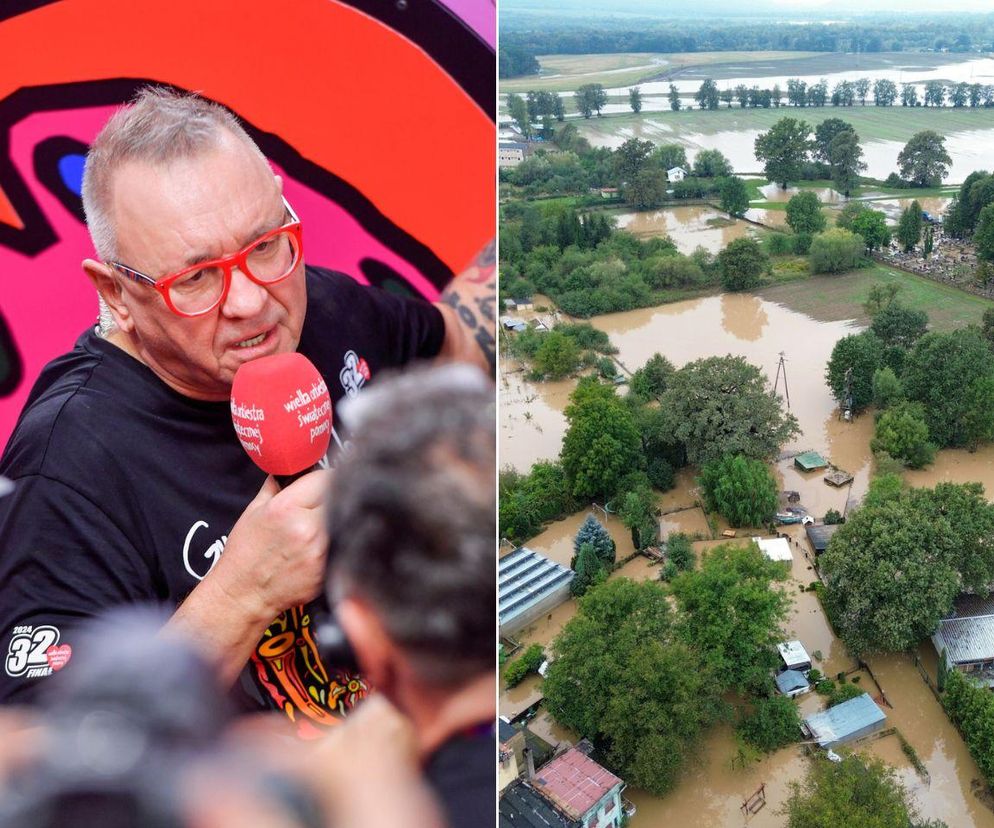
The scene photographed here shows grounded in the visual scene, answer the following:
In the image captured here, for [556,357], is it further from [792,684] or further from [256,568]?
[256,568]

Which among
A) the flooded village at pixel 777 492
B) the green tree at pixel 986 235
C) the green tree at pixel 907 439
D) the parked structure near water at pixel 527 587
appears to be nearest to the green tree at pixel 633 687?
the flooded village at pixel 777 492

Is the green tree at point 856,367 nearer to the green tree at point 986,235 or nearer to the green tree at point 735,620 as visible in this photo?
the green tree at point 735,620

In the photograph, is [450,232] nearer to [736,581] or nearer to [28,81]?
[28,81]

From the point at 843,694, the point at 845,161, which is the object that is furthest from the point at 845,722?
the point at 845,161

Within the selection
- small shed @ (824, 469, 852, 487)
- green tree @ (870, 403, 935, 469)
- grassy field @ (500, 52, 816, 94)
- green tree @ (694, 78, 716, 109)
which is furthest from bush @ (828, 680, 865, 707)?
grassy field @ (500, 52, 816, 94)

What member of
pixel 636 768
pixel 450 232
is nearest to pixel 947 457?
pixel 636 768

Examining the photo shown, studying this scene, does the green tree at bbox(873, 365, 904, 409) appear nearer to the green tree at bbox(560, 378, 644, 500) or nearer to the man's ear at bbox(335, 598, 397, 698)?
the green tree at bbox(560, 378, 644, 500)
